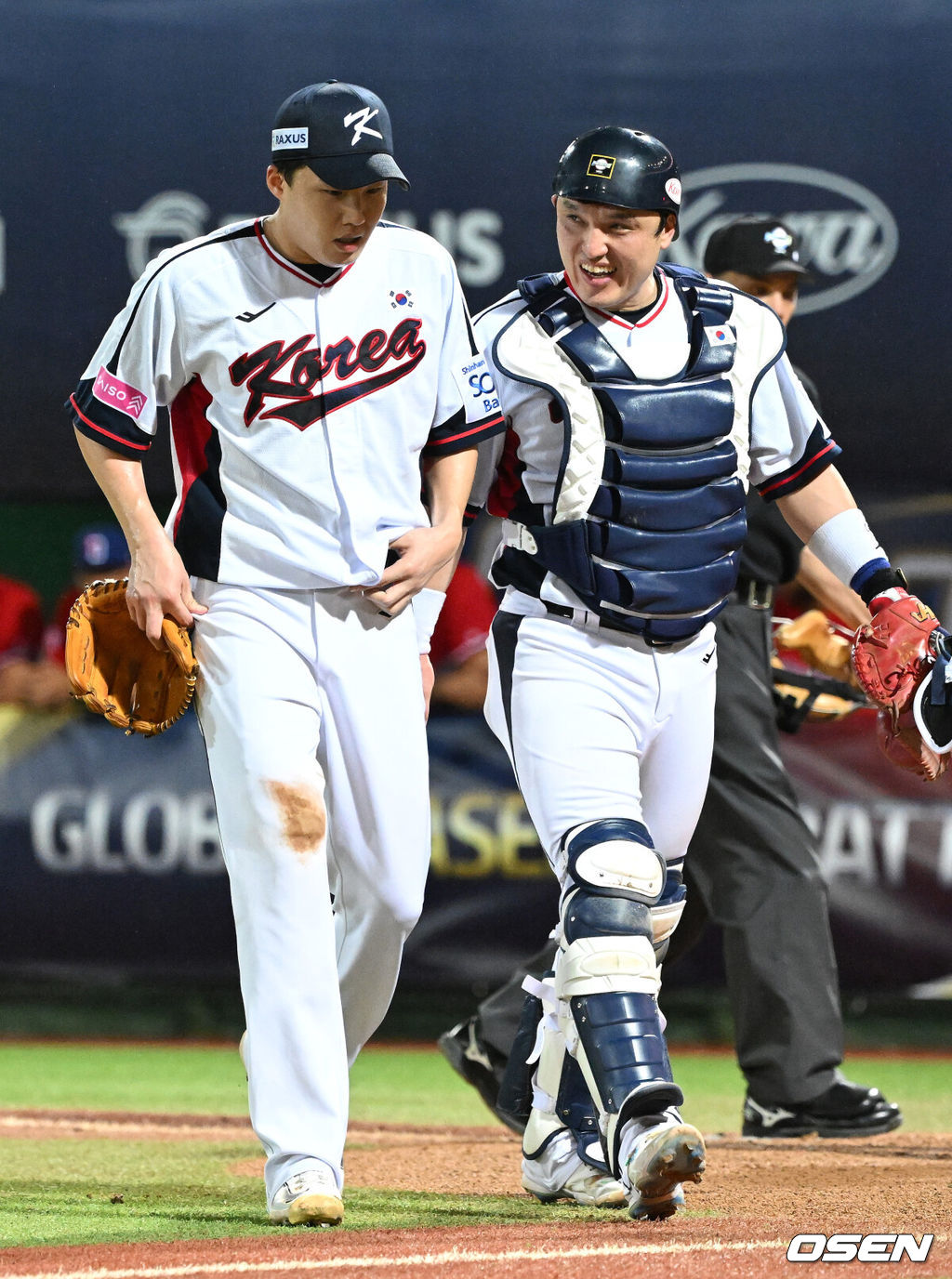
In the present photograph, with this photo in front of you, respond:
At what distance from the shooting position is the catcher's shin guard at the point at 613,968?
3492 mm

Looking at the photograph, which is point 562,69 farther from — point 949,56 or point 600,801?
point 600,801

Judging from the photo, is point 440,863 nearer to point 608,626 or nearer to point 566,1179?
point 566,1179

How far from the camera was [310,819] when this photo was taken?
141 inches

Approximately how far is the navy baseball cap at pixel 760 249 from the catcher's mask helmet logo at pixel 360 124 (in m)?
1.86

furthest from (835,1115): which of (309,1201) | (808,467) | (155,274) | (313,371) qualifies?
(155,274)

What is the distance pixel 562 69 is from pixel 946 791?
3.01 metres

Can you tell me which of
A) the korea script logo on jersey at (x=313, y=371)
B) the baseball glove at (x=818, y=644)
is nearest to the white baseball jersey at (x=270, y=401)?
the korea script logo on jersey at (x=313, y=371)

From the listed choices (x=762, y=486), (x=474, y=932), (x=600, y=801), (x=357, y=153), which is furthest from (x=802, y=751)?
(x=357, y=153)

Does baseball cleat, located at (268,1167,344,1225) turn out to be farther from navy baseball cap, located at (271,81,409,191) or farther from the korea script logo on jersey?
navy baseball cap, located at (271,81,409,191)

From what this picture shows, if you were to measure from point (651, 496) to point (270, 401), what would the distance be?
78 centimetres

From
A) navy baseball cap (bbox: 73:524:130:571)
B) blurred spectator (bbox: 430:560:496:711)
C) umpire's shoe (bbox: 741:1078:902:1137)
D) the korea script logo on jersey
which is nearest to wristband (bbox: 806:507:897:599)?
the korea script logo on jersey

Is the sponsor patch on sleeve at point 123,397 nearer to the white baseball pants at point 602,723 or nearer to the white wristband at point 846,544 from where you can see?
the white baseball pants at point 602,723

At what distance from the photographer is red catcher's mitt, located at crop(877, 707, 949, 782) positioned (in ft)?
13.0

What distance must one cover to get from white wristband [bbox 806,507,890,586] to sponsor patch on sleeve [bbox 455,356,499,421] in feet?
2.56
